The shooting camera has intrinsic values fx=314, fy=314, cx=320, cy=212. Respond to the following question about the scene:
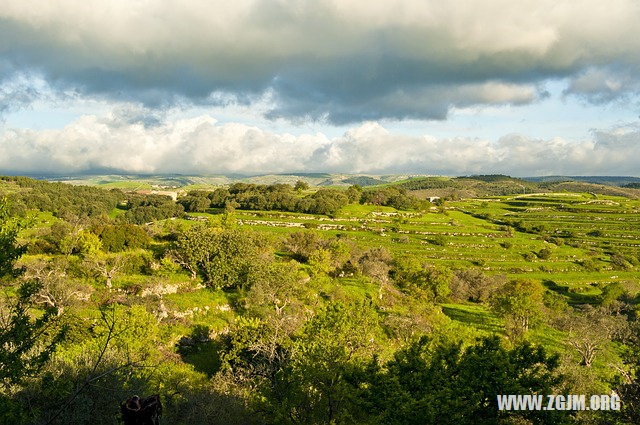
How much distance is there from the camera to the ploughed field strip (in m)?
99.8

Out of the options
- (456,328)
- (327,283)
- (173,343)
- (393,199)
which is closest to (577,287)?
(456,328)

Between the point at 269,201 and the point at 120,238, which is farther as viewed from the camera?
the point at 269,201

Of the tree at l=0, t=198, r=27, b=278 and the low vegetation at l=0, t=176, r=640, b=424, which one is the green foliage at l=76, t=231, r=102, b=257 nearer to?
the low vegetation at l=0, t=176, r=640, b=424

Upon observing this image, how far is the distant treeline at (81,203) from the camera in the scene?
99.2 meters

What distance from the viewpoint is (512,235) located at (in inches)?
5037

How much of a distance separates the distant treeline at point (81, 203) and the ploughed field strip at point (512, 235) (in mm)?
21906

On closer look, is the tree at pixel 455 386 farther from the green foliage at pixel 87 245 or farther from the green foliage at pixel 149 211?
the green foliage at pixel 149 211

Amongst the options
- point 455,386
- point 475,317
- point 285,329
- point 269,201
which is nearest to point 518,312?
point 475,317

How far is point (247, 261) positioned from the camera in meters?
43.7

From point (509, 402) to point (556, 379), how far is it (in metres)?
3.23

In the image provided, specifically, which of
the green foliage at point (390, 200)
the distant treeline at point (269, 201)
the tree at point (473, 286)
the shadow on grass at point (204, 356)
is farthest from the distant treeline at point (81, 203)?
the tree at point (473, 286)

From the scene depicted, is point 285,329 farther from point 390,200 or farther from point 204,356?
point 390,200

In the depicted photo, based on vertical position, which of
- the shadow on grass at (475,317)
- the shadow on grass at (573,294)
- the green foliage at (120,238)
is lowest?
the shadow on grass at (573,294)

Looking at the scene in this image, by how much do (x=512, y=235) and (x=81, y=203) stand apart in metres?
165
